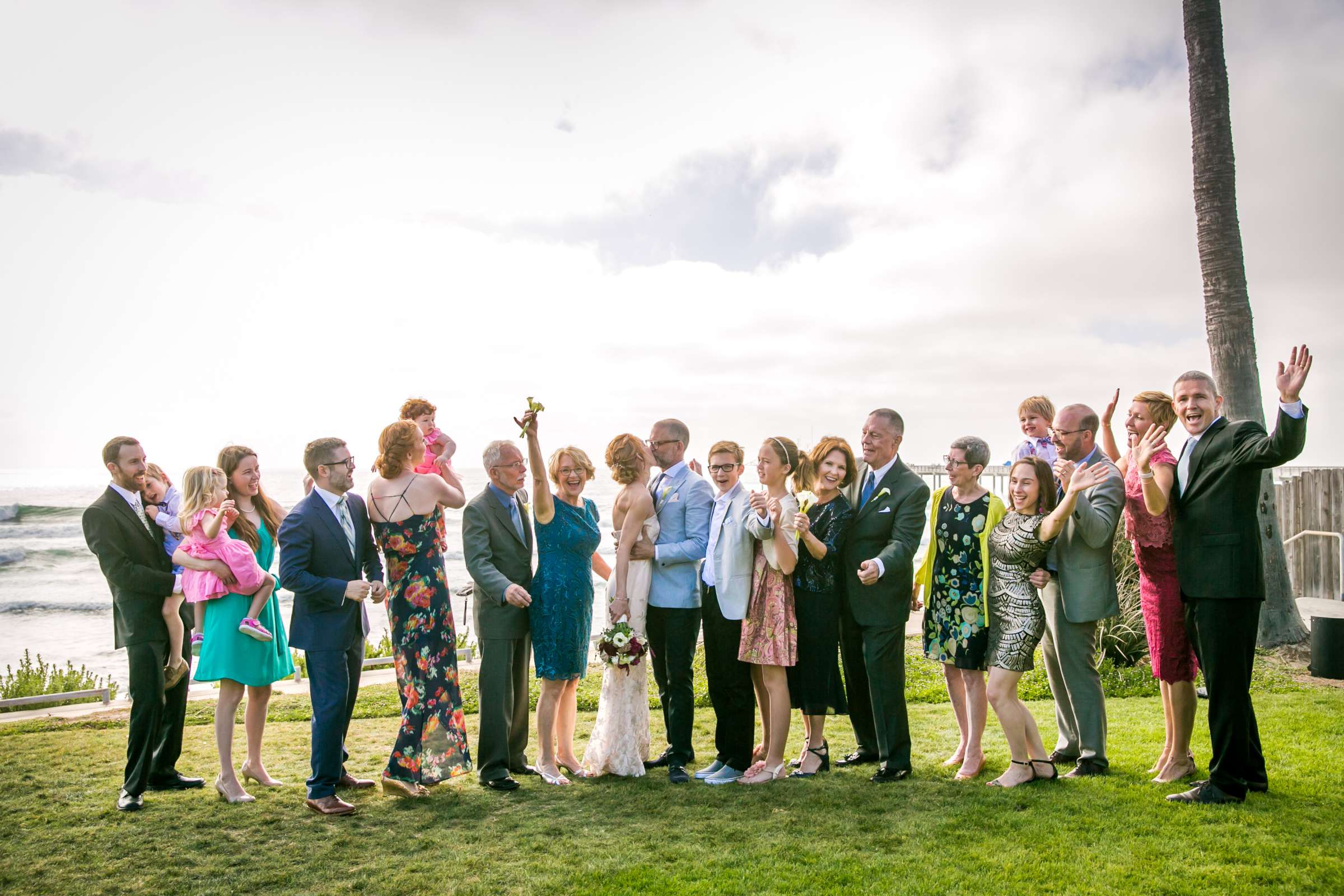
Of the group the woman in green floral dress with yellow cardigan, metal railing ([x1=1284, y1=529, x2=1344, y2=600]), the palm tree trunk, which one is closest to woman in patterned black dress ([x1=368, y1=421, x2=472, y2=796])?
the woman in green floral dress with yellow cardigan

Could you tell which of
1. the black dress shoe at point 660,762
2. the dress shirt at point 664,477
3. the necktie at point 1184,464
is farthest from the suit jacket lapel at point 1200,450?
the black dress shoe at point 660,762

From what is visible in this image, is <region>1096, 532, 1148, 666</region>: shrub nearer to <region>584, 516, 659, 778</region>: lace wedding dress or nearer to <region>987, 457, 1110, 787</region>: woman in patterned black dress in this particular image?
<region>987, 457, 1110, 787</region>: woman in patterned black dress

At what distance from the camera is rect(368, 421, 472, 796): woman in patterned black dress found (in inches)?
213

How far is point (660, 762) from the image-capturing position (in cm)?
609

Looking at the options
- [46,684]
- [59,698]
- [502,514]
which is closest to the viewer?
[502,514]

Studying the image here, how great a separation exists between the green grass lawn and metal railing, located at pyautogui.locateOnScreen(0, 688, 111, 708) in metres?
3.24

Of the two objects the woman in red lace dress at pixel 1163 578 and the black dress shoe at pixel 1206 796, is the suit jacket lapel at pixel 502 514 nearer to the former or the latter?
the woman in red lace dress at pixel 1163 578

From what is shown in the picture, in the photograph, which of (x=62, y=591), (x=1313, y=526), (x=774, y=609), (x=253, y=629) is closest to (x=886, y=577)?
(x=774, y=609)

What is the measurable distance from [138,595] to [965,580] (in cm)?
502

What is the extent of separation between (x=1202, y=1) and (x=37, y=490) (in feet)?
284

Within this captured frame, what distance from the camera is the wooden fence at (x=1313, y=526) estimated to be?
1174 centimetres

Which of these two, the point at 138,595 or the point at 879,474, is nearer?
the point at 138,595

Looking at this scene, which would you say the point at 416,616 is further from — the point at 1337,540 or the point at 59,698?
the point at 1337,540

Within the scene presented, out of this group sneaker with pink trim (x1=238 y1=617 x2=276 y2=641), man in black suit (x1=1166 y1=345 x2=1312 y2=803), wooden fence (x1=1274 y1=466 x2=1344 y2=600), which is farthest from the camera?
wooden fence (x1=1274 y1=466 x2=1344 y2=600)
